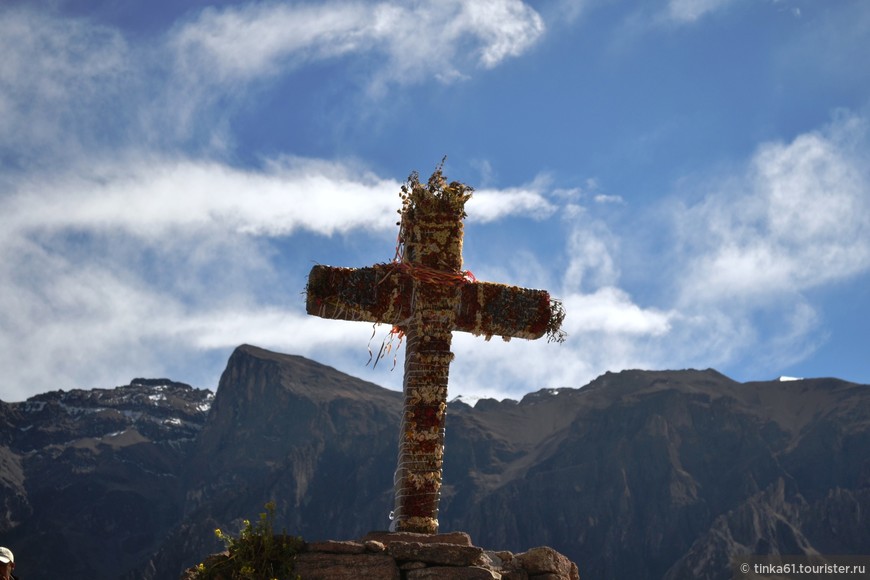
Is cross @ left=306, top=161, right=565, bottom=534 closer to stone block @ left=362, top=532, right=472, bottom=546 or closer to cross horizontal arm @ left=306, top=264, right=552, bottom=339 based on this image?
cross horizontal arm @ left=306, top=264, right=552, bottom=339

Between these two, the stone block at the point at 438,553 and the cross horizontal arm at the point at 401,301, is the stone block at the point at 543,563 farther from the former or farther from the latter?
the cross horizontal arm at the point at 401,301

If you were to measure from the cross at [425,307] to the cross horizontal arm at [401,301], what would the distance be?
12 millimetres

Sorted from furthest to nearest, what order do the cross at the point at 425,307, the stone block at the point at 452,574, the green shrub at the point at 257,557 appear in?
the cross at the point at 425,307 → the green shrub at the point at 257,557 → the stone block at the point at 452,574

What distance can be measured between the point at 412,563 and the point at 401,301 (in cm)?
358

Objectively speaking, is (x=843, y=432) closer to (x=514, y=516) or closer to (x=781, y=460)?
(x=781, y=460)

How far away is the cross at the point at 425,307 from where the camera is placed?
1266 cm

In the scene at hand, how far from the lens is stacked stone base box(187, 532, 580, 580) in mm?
10352

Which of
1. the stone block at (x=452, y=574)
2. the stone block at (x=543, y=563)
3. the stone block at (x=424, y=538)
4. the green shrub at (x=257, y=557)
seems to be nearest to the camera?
the stone block at (x=452, y=574)

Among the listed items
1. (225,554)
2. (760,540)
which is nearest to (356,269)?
(225,554)

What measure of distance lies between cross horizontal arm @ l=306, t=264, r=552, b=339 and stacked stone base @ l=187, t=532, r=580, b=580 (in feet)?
A: 10.1

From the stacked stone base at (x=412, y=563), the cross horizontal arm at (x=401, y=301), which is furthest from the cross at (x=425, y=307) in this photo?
the stacked stone base at (x=412, y=563)

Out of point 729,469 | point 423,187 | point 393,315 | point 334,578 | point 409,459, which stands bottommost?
point 334,578

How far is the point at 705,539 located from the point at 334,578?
551ft

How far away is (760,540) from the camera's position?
163 metres
